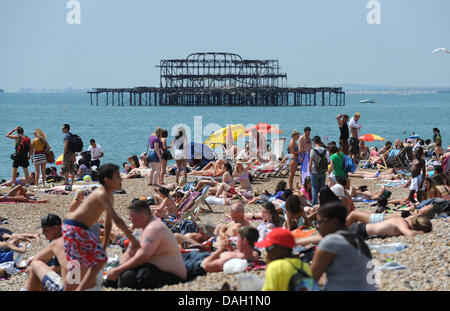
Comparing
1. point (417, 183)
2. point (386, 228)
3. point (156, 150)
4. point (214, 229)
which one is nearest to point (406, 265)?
point (386, 228)

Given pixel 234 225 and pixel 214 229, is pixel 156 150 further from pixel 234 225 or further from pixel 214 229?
pixel 234 225

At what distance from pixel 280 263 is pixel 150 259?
5.83 ft

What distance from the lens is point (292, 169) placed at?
37.1 feet

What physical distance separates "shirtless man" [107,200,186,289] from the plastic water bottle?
1.82 meters

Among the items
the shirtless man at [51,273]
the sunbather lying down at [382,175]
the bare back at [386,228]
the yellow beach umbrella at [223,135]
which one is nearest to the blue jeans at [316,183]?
the bare back at [386,228]

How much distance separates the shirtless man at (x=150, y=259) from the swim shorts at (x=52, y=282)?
53cm

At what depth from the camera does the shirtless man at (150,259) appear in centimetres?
519

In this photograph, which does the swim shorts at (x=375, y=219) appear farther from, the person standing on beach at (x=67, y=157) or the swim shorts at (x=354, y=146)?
the swim shorts at (x=354, y=146)

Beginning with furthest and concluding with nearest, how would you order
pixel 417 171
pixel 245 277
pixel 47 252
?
pixel 417 171 < pixel 47 252 < pixel 245 277

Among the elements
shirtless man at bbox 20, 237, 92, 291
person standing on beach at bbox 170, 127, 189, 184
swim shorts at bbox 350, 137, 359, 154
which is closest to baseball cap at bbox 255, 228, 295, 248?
shirtless man at bbox 20, 237, 92, 291

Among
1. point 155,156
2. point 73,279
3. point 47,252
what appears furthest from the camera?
point 155,156
